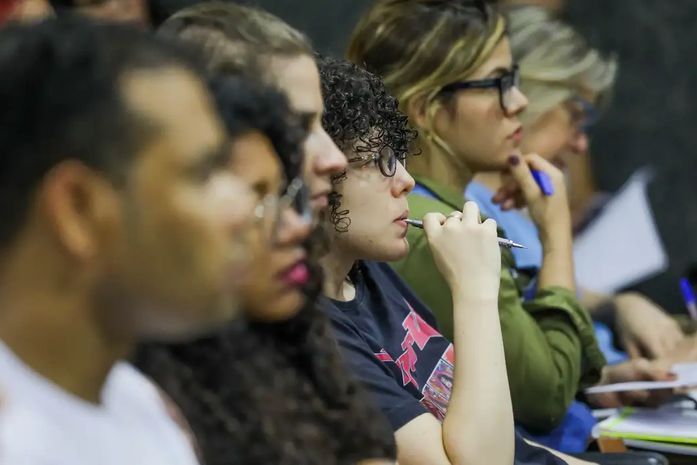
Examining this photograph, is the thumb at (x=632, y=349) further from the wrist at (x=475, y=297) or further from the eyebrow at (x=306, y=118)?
the eyebrow at (x=306, y=118)

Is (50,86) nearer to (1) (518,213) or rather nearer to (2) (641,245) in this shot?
(1) (518,213)

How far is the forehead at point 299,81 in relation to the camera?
106 centimetres

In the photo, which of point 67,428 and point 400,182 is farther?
point 400,182

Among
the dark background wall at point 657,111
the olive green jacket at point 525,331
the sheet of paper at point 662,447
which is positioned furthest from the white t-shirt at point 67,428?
the dark background wall at point 657,111

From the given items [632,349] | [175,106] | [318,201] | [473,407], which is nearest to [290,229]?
[175,106]

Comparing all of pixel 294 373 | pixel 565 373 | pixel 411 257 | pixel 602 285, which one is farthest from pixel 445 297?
pixel 602 285

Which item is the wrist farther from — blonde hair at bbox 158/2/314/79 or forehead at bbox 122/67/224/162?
forehead at bbox 122/67/224/162

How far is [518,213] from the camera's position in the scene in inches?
84.7

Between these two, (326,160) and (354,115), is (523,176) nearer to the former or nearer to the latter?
(354,115)

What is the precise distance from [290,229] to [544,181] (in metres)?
1.23

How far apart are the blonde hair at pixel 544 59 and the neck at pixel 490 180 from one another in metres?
0.19

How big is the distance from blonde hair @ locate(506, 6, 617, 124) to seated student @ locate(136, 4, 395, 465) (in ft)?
4.17

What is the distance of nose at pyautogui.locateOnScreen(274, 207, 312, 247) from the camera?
2.49 ft

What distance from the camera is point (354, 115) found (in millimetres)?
1318
